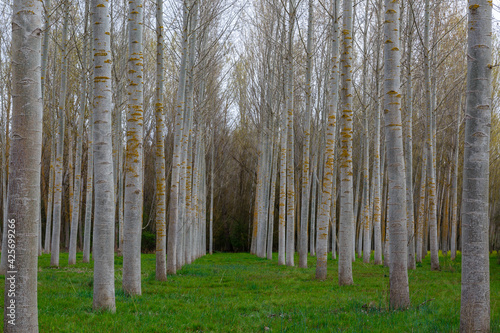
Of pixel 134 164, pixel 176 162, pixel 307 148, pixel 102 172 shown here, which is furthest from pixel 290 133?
pixel 102 172

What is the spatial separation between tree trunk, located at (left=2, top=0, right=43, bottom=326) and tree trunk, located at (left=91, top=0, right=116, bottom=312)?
182 cm

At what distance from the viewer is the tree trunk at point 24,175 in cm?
283

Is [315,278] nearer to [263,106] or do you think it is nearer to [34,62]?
[34,62]

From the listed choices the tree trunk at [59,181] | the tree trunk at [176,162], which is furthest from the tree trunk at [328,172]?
the tree trunk at [59,181]

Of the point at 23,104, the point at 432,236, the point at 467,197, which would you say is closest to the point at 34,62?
the point at 23,104

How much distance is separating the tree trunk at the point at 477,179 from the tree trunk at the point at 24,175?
3458 mm

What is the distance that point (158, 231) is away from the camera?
8.19 metres

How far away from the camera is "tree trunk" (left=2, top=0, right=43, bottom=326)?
2830mm

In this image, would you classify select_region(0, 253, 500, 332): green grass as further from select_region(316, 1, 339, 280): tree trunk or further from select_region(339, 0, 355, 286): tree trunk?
select_region(316, 1, 339, 280): tree trunk

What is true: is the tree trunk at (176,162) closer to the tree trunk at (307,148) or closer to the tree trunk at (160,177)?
the tree trunk at (160,177)

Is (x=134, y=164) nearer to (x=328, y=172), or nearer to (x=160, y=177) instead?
(x=160, y=177)

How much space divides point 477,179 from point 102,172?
3740mm

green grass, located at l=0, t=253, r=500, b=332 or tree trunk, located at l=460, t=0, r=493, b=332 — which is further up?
tree trunk, located at l=460, t=0, r=493, b=332

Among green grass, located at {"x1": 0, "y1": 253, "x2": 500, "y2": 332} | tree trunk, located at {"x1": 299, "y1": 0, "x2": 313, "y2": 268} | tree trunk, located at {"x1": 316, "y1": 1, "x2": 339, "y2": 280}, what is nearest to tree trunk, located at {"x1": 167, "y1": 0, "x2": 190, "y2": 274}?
green grass, located at {"x1": 0, "y1": 253, "x2": 500, "y2": 332}
